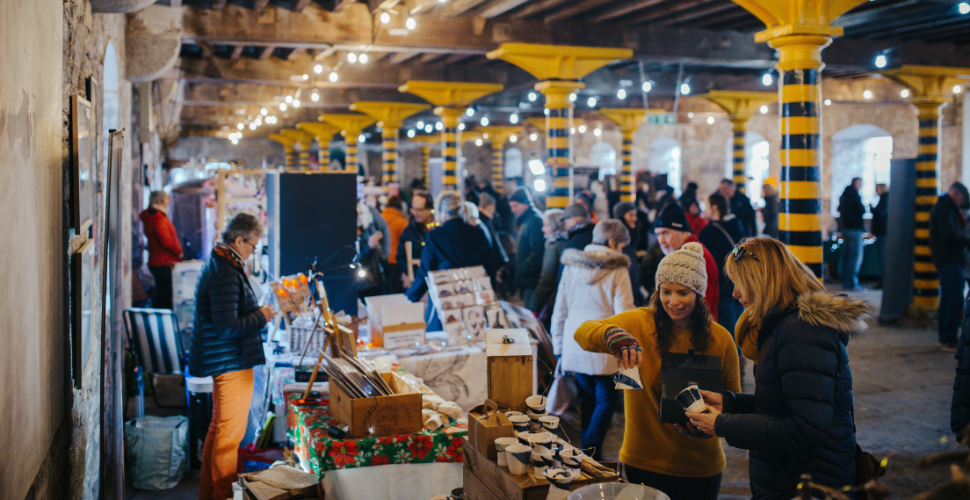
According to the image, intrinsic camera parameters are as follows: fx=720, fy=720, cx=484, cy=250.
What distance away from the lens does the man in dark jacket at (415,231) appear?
702 centimetres

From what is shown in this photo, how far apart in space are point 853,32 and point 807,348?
9.33 meters

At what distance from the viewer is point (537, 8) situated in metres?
8.34

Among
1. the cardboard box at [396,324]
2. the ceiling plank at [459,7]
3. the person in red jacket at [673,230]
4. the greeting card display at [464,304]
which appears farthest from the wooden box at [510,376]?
the ceiling plank at [459,7]

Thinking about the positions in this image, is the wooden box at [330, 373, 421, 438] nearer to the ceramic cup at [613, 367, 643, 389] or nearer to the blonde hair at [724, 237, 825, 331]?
the ceramic cup at [613, 367, 643, 389]

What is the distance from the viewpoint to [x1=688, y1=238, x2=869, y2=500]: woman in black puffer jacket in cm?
210

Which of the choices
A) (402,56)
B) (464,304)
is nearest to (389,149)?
(402,56)

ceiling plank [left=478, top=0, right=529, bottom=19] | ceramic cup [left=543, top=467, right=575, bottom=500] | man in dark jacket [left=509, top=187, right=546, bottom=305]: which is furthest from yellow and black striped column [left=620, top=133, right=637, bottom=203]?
ceramic cup [left=543, top=467, right=575, bottom=500]

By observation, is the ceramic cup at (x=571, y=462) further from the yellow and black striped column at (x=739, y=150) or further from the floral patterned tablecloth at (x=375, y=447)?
the yellow and black striped column at (x=739, y=150)

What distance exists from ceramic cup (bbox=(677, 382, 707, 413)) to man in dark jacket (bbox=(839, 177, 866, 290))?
9.58 m

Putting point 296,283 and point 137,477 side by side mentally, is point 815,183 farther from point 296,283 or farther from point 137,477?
point 137,477

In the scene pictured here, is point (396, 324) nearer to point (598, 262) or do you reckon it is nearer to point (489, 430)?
point (598, 262)

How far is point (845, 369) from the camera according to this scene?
2205 mm

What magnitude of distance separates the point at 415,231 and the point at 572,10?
10.9 ft

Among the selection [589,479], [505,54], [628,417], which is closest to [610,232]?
[628,417]
